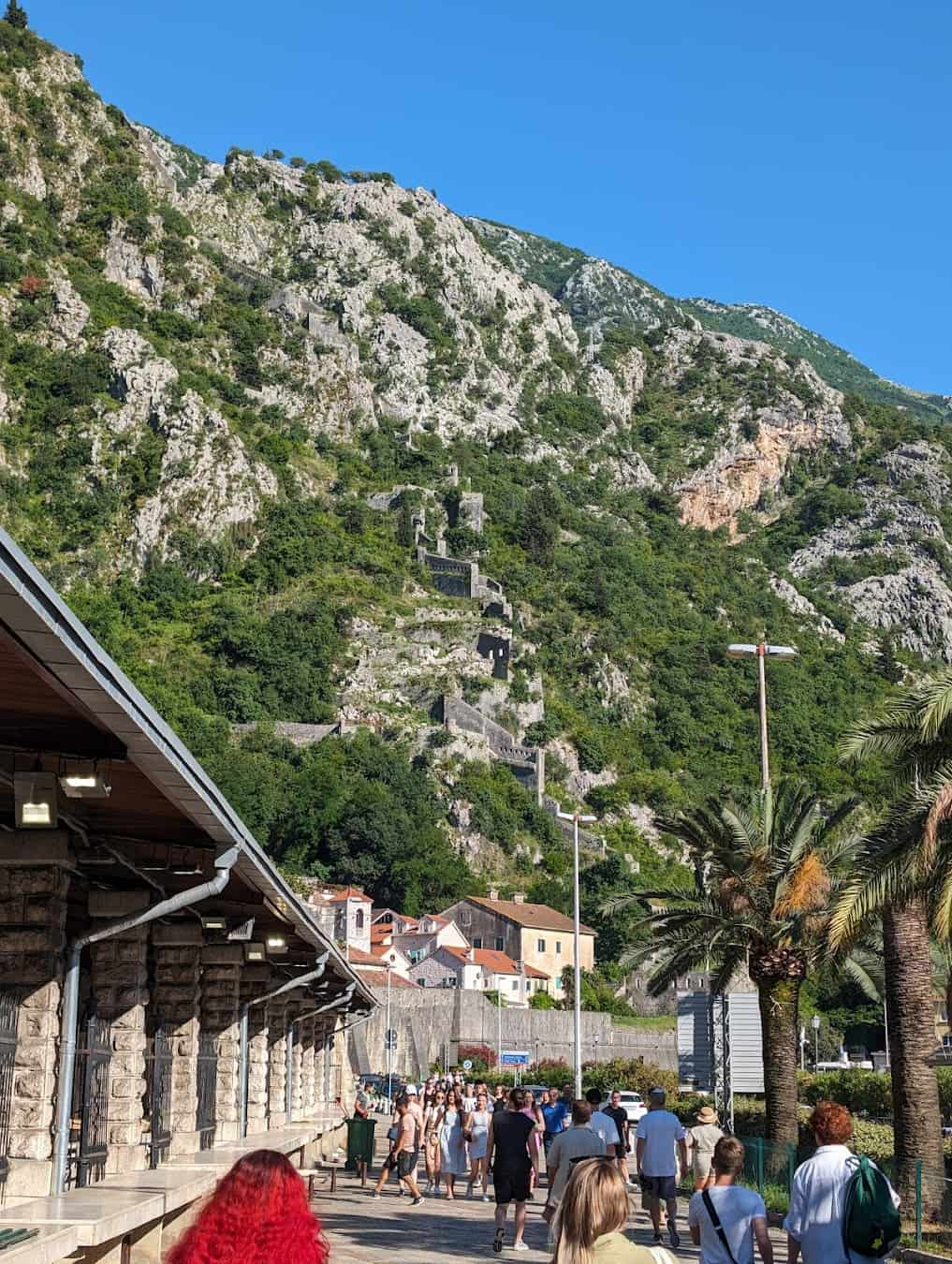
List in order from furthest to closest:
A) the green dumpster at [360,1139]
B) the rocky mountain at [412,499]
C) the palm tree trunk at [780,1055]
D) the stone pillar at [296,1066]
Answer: the rocky mountain at [412,499] < the stone pillar at [296,1066] < the green dumpster at [360,1139] < the palm tree trunk at [780,1055]

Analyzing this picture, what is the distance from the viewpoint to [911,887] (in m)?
17.9

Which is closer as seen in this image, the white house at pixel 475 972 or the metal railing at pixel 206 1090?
the metal railing at pixel 206 1090

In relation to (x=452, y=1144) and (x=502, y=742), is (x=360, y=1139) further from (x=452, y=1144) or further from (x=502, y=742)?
(x=502, y=742)

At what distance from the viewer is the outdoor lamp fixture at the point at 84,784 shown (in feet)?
28.1

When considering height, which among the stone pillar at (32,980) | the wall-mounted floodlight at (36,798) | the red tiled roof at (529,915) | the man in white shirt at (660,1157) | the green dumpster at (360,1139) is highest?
the red tiled roof at (529,915)

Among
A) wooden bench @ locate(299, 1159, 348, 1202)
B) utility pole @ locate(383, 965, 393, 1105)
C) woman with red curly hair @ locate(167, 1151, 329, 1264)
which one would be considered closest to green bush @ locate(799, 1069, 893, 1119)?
wooden bench @ locate(299, 1159, 348, 1202)

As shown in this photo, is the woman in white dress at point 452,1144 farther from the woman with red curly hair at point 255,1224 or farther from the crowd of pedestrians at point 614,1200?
the woman with red curly hair at point 255,1224

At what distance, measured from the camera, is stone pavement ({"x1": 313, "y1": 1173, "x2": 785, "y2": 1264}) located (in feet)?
50.2

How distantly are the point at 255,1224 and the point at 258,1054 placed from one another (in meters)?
18.4

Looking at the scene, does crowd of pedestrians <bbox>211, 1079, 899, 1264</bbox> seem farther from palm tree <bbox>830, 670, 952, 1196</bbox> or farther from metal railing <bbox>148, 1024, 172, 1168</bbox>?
metal railing <bbox>148, 1024, 172, 1168</bbox>

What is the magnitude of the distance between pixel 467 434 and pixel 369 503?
81.2ft

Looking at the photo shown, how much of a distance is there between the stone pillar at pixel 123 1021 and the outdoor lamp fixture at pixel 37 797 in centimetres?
394

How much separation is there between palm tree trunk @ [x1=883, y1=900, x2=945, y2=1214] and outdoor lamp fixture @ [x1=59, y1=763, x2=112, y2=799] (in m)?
12.7

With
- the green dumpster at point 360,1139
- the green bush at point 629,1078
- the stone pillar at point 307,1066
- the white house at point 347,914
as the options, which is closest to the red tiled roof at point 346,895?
the white house at point 347,914
